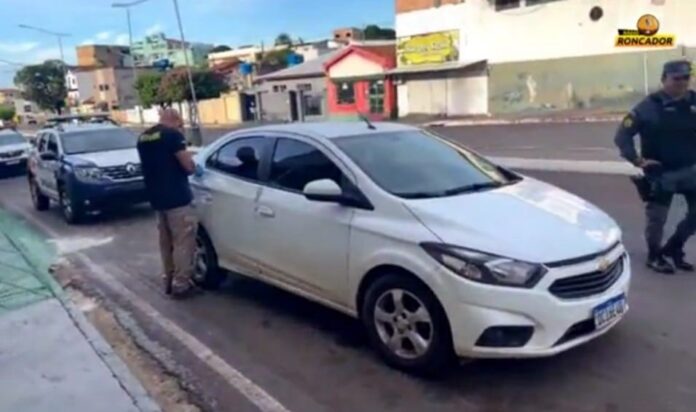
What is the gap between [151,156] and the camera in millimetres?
5629

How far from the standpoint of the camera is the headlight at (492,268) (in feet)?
11.3

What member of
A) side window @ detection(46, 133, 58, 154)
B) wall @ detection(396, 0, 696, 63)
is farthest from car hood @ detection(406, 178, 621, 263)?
wall @ detection(396, 0, 696, 63)

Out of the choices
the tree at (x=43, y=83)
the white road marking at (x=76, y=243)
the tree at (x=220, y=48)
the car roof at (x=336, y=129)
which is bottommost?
the white road marking at (x=76, y=243)

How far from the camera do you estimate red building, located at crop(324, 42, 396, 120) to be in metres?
39.1

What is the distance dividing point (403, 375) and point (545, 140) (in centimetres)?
1713

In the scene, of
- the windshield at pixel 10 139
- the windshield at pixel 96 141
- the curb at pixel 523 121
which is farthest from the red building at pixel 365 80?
the windshield at pixel 96 141

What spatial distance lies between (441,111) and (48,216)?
1100 inches

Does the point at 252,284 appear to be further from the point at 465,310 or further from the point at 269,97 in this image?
the point at 269,97

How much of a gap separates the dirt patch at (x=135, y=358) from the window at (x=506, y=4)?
3203 cm

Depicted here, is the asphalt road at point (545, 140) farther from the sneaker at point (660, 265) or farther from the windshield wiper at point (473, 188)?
the windshield wiper at point (473, 188)

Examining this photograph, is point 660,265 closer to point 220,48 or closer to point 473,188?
point 473,188

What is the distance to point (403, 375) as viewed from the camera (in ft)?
12.9

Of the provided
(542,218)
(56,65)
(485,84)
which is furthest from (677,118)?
(56,65)

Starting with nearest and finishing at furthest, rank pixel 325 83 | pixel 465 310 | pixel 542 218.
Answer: pixel 465 310 < pixel 542 218 < pixel 325 83
